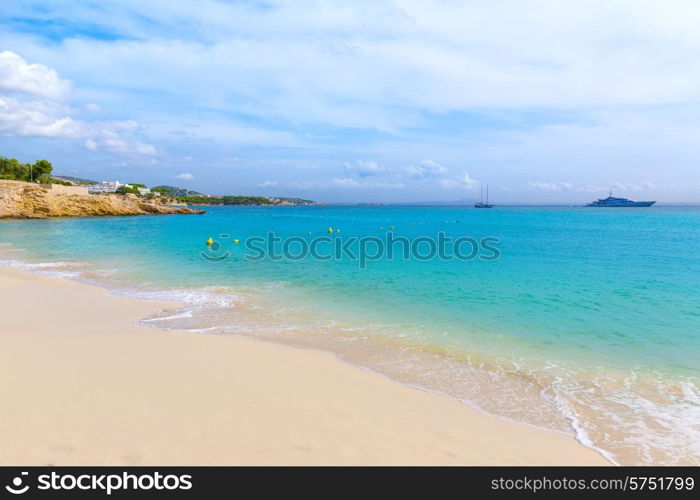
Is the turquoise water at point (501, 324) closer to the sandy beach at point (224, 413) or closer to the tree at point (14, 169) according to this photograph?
the sandy beach at point (224, 413)

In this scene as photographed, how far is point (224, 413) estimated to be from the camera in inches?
251

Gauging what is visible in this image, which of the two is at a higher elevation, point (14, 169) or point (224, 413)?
point (14, 169)

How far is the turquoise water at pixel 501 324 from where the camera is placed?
720 cm

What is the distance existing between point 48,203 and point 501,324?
8806cm

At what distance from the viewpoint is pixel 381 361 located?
9.35 m

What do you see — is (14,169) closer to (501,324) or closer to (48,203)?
(48,203)

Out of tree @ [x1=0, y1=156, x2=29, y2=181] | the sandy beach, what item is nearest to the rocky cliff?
tree @ [x1=0, y1=156, x2=29, y2=181]

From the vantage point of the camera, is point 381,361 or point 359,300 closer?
point 381,361

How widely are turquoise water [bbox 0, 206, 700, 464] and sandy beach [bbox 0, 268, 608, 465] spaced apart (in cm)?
94

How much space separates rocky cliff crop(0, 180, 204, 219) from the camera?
70875 mm

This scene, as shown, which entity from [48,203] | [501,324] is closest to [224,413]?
[501,324]
